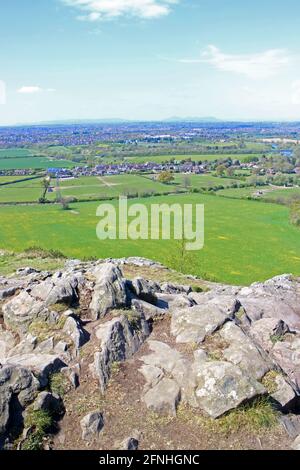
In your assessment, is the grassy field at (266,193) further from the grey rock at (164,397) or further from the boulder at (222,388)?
the grey rock at (164,397)

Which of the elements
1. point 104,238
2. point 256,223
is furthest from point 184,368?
point 256,223

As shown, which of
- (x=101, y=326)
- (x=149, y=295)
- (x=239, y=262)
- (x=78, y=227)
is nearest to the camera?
(x=101, y=326)

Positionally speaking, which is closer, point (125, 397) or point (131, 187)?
point (125, 397)

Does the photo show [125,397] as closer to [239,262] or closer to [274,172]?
[239,262]

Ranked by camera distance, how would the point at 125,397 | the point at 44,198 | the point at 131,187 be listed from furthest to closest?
the point at 131,187
the point at 44,198
the point at 125,397

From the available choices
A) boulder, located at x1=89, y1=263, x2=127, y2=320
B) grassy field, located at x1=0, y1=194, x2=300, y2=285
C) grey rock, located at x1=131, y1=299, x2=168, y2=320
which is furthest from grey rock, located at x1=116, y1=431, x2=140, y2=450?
grassy field, located at x1=0, y1=194, x2=300, y2=285

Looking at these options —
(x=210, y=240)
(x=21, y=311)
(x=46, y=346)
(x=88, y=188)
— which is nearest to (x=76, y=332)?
(x=46, y=346)

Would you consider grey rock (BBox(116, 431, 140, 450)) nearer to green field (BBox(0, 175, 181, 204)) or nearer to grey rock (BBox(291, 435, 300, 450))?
grey rock (BBox(291, 435, 300, 450))
